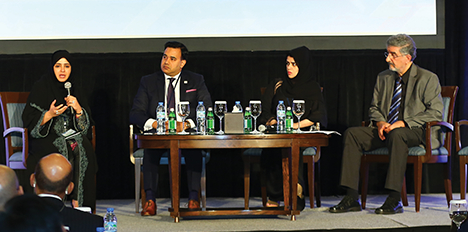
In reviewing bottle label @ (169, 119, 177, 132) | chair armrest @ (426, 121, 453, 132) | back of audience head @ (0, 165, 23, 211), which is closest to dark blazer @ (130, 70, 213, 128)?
bottle label @ (169, 119, 177, 132)

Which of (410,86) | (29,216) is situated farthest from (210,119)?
(29,216)

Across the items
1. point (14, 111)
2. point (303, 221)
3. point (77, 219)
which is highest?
point (14, 111)

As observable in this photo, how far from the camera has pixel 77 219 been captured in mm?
1724

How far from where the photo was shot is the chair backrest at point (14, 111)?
411 cm

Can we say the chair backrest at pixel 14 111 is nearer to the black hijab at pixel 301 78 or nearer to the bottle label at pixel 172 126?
the bottle label at pixel 172 126

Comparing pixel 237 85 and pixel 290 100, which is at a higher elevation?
pixel 237 85

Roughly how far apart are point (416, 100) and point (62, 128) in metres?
2.55

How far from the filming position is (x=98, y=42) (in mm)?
5008

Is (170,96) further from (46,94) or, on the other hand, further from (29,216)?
(29,216)

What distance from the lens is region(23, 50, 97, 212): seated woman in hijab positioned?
12.8ft

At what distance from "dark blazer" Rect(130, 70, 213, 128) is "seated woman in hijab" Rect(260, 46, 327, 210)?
48 cm

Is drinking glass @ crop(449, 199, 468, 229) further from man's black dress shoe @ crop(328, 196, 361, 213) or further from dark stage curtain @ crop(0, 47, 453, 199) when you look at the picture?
dark stage curtain @ crop(0, 47, 453, 199)

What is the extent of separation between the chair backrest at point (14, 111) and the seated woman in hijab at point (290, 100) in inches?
70.8

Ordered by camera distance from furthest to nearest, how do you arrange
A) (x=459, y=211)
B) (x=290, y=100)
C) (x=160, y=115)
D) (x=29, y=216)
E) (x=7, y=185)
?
(x=290, y=100)
(x=160, y=115)
(x=459, y=211)
(x=7, y=185)
(x=29, y=216)
